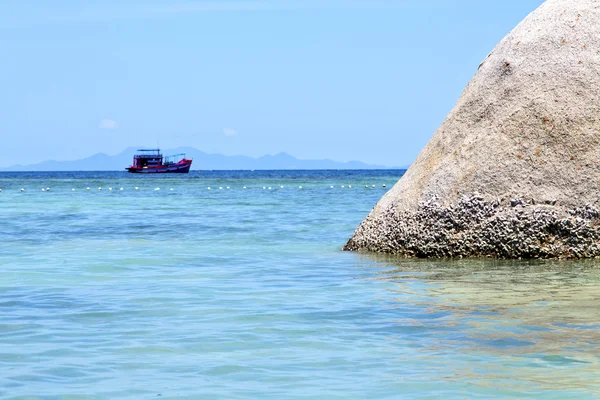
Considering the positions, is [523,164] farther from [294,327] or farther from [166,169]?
[166,169]

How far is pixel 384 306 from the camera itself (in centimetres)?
778

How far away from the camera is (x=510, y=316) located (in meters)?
7.20

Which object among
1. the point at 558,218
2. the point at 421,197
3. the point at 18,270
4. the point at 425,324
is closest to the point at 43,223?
the point at 18,270

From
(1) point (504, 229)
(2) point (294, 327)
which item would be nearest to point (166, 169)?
(1) point (504, 229)

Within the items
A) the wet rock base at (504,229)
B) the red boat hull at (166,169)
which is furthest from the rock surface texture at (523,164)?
the red boat hull at (166,169)

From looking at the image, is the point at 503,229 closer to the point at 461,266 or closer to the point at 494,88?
the point at 461,266

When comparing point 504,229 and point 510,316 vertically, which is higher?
point 504,229

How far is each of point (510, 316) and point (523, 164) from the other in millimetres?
3435

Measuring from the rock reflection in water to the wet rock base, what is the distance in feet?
0.56

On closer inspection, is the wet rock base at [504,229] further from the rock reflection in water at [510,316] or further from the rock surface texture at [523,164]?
the rock reflection in water at [510,316]

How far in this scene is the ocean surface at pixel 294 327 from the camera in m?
5.36

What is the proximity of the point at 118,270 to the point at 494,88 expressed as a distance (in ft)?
16.0

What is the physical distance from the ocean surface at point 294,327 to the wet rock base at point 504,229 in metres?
0.21

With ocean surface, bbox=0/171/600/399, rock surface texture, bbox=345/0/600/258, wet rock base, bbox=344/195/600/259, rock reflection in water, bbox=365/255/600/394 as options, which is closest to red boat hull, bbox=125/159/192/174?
ocean surface, bbox=0/171/600/399
